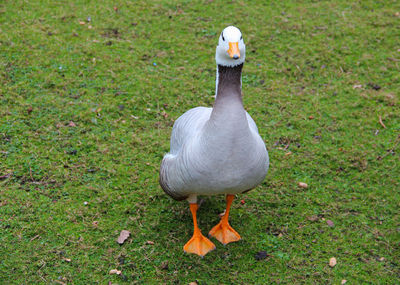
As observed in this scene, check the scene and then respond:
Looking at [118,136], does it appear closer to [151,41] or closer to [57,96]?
[57,96]

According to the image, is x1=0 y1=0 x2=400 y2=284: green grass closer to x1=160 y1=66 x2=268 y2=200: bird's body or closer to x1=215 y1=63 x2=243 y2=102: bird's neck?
x1=160 y1=66 x2=268 y2=200: bird's body

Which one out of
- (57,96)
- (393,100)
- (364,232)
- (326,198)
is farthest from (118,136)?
(393,100)

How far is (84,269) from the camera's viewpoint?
3787 mm

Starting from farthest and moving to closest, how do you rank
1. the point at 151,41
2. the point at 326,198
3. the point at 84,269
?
the point at 151,41 < the point at 326,198 < the point at 84,269

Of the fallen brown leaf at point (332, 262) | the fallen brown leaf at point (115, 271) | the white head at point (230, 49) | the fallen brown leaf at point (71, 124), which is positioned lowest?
the fallen brown leaf at point (115, 271)

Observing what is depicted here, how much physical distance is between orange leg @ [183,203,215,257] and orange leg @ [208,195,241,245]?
13cm

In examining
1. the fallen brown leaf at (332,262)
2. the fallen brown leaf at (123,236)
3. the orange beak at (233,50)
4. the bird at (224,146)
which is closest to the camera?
the orange beak at (233,50)

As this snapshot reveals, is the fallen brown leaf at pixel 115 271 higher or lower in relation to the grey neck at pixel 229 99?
lower

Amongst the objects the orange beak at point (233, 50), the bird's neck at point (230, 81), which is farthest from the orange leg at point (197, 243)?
the orange beak at point (233, 50)

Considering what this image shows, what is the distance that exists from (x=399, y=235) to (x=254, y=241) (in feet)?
4.72

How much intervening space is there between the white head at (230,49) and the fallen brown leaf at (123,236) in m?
1.98

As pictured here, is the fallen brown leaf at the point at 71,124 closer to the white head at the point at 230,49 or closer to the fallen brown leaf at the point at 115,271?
the fallen brown leaf at the point at 115,271

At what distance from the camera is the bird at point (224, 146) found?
3191 millimetres

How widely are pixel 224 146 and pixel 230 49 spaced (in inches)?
28.9
